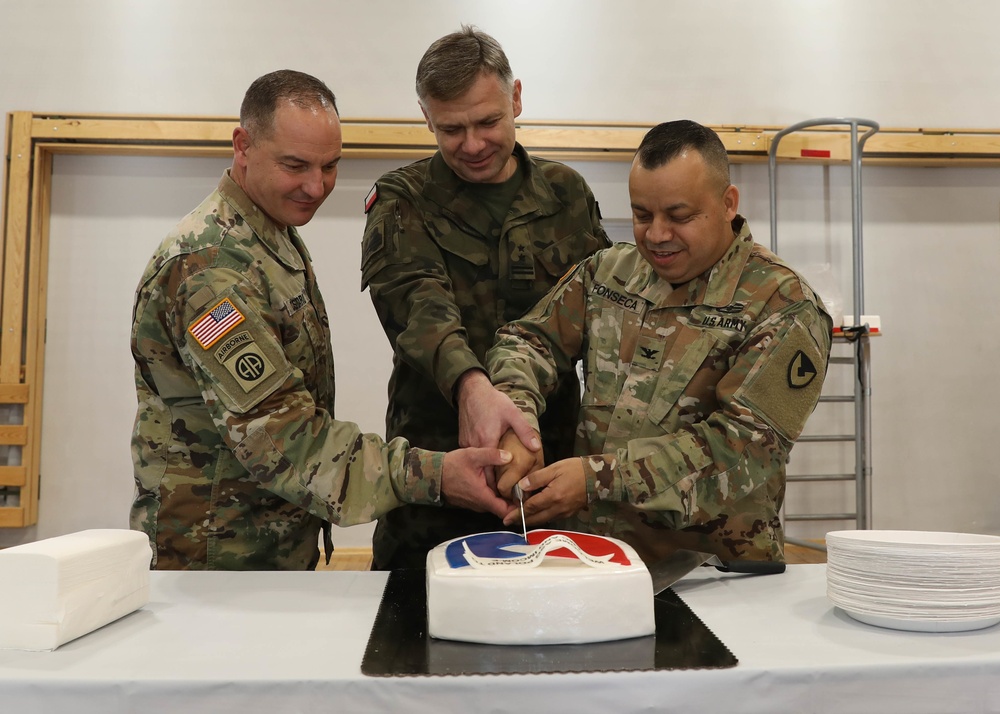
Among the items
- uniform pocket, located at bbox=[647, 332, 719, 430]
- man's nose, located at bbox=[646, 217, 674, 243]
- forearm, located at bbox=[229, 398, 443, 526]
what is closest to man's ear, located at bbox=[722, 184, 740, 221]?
man's nose, located at bbox=[646, 217, 674, 243]

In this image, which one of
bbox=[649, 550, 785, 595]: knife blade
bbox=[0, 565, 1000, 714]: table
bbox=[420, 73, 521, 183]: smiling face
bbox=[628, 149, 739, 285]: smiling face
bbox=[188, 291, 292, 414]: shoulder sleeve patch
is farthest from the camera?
bbox=[420, 73, 521, 183]: smiling face

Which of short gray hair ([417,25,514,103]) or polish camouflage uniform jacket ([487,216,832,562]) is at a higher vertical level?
short gray hair ([417,25,514,103])

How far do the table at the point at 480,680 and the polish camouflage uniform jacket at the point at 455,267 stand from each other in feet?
3.35

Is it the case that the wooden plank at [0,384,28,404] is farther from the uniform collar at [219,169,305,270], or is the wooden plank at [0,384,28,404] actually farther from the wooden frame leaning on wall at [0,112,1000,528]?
the uniform collar at [219,169,305,270]

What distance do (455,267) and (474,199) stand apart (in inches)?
7.0

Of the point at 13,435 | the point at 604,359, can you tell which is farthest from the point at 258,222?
the point at 13,435

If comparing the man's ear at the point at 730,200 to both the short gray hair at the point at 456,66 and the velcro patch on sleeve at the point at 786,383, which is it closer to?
the velcro patch on sleeve at the point at 786,383

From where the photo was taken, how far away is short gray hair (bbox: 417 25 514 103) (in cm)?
196

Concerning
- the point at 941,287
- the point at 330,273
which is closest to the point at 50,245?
the point at 330,273

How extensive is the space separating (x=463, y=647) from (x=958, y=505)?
4629mm

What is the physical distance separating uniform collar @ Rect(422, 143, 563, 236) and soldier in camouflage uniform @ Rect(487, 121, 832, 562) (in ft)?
0.88

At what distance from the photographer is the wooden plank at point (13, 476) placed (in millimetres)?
4367

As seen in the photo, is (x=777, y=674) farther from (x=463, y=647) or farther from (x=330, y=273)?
(x=330, y=273)

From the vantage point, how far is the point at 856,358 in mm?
4418
